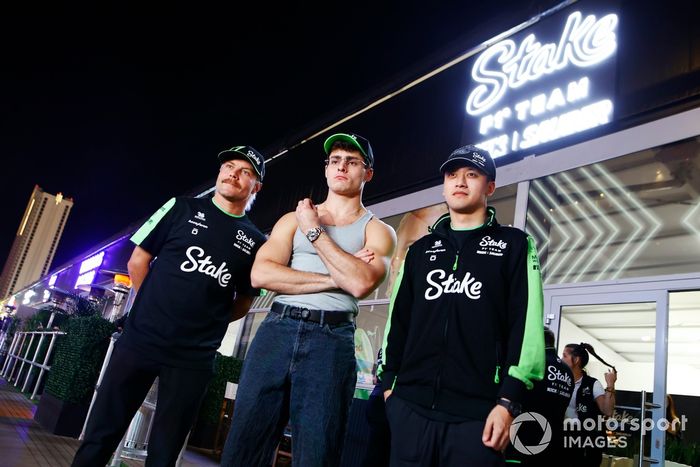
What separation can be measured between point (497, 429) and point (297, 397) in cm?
65

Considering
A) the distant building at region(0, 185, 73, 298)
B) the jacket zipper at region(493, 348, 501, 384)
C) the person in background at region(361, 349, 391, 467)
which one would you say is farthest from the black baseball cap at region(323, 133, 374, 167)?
the distant building at region(0, 185, 73, 298)

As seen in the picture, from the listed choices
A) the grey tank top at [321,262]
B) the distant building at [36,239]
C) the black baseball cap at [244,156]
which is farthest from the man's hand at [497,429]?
the distant building at [36,239]

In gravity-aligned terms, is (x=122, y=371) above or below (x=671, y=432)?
below

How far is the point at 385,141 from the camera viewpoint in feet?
29.9

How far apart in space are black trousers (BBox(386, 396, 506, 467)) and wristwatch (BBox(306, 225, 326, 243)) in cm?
67

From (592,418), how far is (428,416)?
388 centimetres

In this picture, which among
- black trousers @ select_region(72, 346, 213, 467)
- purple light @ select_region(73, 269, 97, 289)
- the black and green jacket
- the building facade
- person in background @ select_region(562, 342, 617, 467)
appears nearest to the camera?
the black and green jacket

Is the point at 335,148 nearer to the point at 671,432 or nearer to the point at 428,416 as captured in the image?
the point at 428,416

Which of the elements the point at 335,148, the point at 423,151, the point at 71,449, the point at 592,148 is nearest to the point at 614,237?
the point at 592,148

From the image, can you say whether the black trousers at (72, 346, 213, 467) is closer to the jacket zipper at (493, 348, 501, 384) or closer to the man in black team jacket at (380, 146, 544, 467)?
the man in black team jacket at (380, 146, 544, 467)

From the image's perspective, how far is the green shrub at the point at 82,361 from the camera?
537cm

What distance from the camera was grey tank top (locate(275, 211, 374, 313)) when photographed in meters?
1.76

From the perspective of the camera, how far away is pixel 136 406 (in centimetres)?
225

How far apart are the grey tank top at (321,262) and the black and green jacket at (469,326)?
0.26 metres
